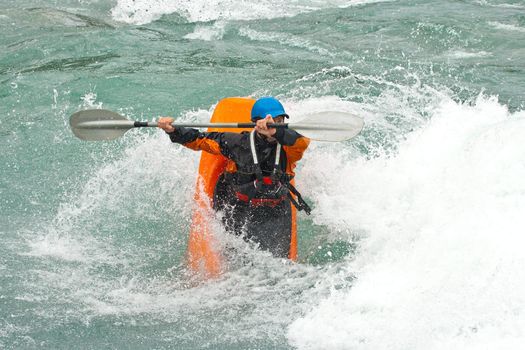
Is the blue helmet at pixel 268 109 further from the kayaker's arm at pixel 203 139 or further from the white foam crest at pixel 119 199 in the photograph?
the white foam crest at pixel 119 199

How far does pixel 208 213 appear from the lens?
570 centimetres

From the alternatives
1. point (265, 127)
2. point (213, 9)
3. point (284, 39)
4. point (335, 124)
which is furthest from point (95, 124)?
point (213, 9)

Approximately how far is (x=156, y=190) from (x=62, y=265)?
5.03 feet

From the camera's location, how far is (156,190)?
265 inches

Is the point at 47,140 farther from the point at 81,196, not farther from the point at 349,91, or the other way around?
the point at 349,91

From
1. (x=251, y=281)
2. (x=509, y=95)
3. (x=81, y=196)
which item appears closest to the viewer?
(x=251, y=281)

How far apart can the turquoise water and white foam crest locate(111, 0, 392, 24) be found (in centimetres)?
81

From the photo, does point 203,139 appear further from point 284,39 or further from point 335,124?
point 284,39

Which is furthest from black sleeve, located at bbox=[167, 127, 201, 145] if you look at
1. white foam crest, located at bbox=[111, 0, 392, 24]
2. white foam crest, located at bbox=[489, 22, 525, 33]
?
white foam crest, located at bbox=[111, 0, 392, 24]

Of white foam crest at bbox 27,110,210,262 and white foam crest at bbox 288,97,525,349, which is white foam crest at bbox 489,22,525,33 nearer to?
white foam crest at bbox 288,97,525,349

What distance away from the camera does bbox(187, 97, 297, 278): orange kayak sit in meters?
5.38

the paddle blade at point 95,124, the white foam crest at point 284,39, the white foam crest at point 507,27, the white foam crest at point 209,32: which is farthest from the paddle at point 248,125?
the white foam crest at point 507,27

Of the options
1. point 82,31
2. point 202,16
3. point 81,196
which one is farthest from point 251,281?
point 202,16

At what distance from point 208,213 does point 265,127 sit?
105 cm
